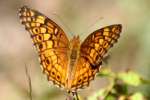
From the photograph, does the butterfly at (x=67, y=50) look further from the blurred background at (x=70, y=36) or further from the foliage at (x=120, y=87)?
the blurred background at (x=70, y=36)

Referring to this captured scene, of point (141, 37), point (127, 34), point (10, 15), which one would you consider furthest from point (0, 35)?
point (141, 37)

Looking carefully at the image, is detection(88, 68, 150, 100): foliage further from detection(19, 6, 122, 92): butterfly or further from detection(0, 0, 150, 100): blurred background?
detection(0, 0, 150, 100): blurred background

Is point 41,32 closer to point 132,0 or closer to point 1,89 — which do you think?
point 132,0

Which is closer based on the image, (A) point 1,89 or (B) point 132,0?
(B) point 132,0

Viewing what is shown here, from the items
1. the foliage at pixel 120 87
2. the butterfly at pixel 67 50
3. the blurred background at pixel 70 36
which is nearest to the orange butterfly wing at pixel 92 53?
the butterfly at pixel 67 50

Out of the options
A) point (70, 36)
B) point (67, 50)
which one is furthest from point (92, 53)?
point (70, 36)

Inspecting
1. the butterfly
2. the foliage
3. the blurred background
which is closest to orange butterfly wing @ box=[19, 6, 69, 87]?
the butterfly
